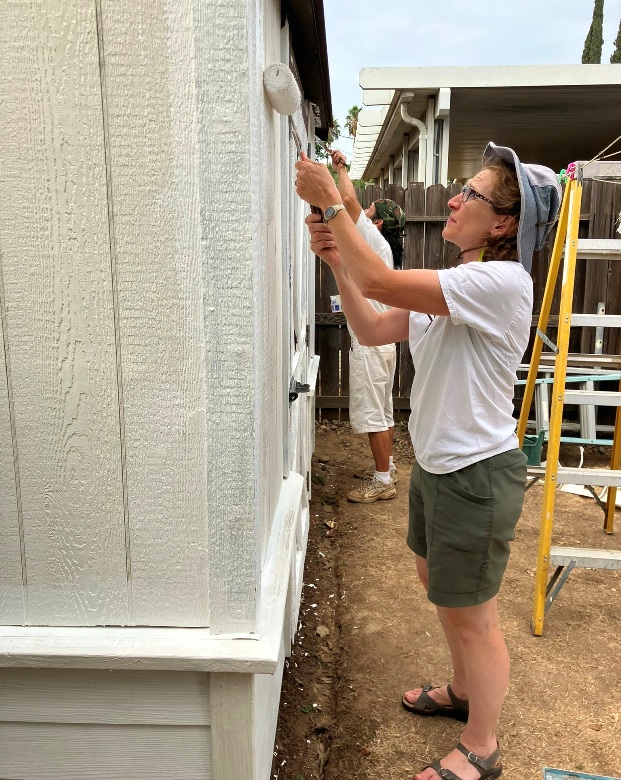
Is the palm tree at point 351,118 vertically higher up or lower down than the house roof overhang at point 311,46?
higher up

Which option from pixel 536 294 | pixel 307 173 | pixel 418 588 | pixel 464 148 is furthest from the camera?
pixel 464 148

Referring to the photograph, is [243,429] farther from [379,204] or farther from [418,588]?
[379,204]

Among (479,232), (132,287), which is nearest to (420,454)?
(479,232)

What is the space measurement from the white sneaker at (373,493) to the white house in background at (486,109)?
16.6 ft

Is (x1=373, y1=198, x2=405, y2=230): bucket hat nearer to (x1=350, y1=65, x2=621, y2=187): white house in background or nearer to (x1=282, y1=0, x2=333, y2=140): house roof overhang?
(x1=282, y1=0, x2=333, y2=140): house roof overhang

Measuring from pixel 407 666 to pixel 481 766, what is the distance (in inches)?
30.2

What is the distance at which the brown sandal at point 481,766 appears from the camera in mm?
2057

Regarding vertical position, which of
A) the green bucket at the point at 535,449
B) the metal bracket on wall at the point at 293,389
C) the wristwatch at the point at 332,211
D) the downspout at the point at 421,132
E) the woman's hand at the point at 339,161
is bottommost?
the green bucket at the point at 535,449

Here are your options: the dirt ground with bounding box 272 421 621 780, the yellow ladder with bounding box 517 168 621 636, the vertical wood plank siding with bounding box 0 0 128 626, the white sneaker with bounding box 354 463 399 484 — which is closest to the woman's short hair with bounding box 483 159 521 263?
the vertical wood plank siding with bounding box 0 0 128 626

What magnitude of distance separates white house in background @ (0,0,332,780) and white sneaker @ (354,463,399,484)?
3821 millimetres

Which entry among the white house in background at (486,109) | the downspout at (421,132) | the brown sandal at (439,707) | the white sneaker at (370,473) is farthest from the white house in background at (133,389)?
the downspout at (421,132)

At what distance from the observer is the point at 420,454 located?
1949 millimetres

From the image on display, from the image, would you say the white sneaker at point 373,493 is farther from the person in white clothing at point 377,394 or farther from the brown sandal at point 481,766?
the brown sandal at point 481,766

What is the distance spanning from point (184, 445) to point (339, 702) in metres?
1.71
